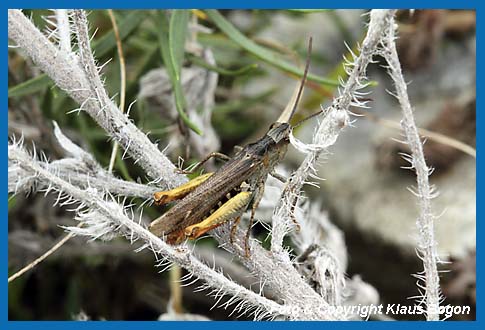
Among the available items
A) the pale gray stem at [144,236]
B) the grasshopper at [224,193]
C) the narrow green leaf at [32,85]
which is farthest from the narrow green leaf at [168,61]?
the pale gray stem at [144,236]

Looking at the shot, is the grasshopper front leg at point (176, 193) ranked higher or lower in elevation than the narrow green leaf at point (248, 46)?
lower

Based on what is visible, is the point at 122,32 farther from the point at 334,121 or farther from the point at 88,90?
the point at 334,121

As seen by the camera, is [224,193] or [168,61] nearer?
[224,193]

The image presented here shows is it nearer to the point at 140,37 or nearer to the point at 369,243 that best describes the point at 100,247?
the point at 140,37

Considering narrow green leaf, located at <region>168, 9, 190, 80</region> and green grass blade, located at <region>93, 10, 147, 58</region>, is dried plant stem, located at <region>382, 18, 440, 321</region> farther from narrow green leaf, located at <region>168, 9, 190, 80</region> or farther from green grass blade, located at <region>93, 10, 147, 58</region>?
green grass blade, located at <region>93, 10, 147, 58</region>

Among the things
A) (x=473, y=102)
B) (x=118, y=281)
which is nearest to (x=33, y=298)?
(x=118, y=281)

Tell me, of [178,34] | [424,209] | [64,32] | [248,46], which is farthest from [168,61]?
[424,209]

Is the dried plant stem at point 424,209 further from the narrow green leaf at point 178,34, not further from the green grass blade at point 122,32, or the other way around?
the green grass blade at point 122,32
